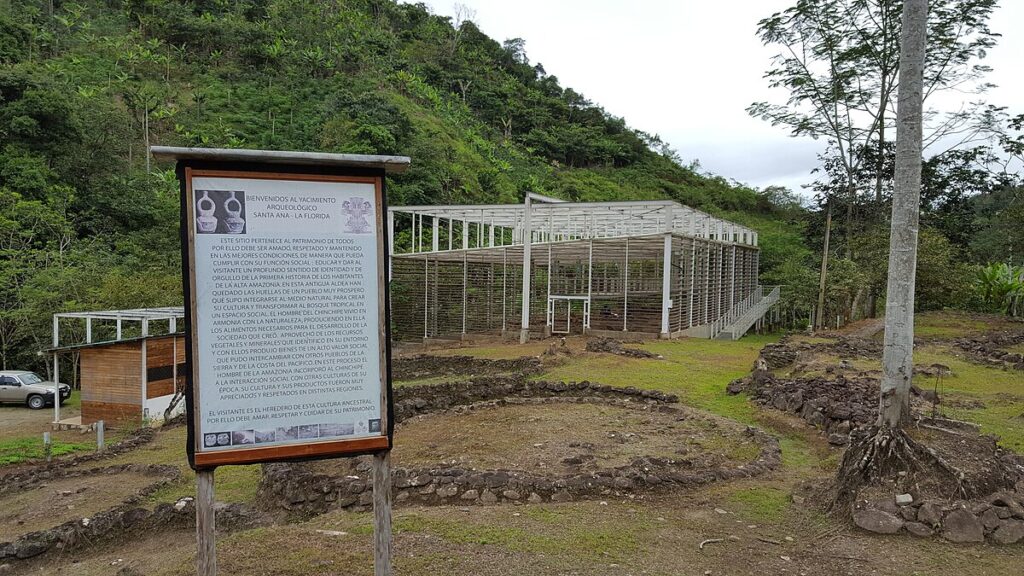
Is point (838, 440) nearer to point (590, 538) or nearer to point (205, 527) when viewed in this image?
point (590, 538)

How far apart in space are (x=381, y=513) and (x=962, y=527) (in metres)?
5.20

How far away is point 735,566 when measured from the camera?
5090mm

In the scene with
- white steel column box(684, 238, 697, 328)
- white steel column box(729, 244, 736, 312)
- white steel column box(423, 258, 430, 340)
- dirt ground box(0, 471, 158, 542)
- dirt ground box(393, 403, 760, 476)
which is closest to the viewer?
dirt ground box(0, 471, 158, 542)

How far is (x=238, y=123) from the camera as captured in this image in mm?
47094

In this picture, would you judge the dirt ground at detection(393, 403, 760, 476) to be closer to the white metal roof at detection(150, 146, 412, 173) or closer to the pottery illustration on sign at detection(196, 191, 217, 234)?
the white metal roof at detection(150, 146, 412, 173)

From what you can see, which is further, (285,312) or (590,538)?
(590,538)

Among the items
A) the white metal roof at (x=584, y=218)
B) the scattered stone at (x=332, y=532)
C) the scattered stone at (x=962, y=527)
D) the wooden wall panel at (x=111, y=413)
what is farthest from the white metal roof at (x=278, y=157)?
the white metal roof at (x=584, y=218)

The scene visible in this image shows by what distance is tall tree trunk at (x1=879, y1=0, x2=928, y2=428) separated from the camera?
21.6 feet

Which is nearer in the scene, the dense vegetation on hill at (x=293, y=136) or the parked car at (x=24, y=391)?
the parked car at (x=24, y=391)

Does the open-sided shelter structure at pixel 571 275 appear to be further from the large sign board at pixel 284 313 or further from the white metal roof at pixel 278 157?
the large sign board at pixel 284 313

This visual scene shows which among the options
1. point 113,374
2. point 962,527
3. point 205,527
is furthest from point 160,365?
point 962,527

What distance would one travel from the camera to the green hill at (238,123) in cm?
2675

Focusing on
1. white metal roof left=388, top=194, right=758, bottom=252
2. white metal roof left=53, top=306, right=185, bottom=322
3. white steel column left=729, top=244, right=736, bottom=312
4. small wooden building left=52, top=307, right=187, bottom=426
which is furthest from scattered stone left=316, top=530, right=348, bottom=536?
white steel column left=729, top=244, right=736, bottom=312

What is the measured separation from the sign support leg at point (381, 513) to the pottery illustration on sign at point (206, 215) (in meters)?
1.79
